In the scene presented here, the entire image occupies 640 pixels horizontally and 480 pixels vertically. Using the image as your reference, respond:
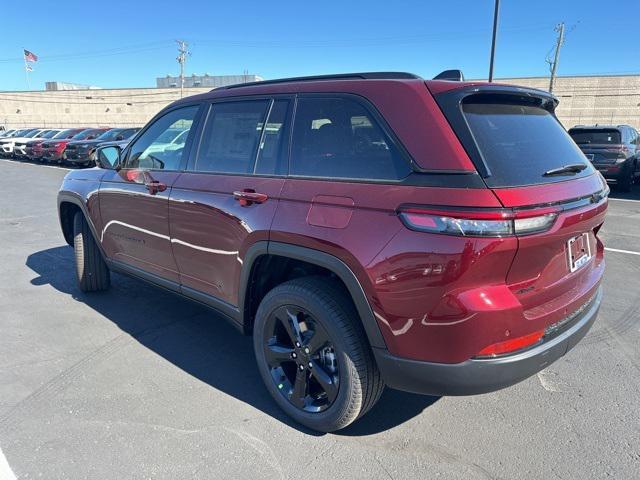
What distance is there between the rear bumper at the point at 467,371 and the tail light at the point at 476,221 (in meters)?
0.57

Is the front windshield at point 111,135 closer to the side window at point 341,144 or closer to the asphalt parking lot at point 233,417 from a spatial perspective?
the asphalt parking lot at point 233,417

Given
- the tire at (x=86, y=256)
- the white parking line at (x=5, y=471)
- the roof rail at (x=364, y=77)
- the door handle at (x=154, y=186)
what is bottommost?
the white parking line at (x=5, y=471)

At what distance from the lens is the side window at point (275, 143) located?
2664 mm

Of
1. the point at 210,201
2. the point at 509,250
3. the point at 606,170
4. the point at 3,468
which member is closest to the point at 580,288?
the point at 509,250

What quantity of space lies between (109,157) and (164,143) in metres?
0.75

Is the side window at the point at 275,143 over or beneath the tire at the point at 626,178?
over

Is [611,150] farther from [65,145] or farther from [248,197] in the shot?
[65,145]

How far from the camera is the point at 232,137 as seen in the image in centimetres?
304

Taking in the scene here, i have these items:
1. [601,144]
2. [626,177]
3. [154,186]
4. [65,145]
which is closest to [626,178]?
[626,177]

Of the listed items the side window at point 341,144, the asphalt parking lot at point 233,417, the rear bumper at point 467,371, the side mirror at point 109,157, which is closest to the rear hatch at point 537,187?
the rear bumper at point 467,371

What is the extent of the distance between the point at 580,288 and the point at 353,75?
5.59ft

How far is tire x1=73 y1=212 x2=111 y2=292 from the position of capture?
452 centimetres

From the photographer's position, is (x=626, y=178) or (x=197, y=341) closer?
(x=197, y=341)

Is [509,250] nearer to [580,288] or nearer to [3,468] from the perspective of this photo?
[580,288]
